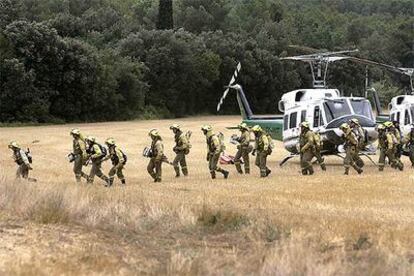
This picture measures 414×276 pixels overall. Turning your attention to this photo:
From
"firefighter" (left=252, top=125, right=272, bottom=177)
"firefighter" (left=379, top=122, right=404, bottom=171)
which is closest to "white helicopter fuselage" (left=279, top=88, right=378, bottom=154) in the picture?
"firefighter" (left=379, top=122, right=404, bottom=171)

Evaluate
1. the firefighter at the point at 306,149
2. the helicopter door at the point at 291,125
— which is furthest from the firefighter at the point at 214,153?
the helicopter door at the point at 291,125

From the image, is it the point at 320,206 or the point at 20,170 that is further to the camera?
the point at 20,170

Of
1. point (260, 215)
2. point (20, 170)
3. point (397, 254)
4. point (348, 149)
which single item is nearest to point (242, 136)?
point (348, 149)

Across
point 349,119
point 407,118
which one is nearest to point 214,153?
point 349,119

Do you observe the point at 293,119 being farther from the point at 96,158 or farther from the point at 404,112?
the point at 96,158

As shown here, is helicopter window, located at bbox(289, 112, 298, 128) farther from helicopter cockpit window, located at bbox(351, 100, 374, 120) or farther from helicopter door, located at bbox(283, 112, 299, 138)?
helicopter cockpit window, located at bbox(351, 100, 374, 120)

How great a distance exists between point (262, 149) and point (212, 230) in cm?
1086

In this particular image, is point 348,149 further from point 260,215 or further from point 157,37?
point 157,37

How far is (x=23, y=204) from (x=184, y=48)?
55.3 metres

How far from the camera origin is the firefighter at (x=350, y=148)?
21.2 meters

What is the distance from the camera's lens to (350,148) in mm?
21328

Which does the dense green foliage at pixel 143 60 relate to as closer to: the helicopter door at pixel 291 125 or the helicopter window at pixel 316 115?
the helicopter door at pixel 291 125

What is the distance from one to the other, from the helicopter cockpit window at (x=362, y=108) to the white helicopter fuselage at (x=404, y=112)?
3833mm

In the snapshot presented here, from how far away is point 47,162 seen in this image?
28.1 metres
